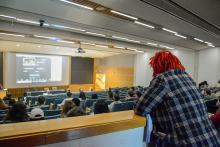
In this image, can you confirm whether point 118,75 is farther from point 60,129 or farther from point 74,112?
point 60,129

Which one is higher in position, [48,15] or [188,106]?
[48,15]

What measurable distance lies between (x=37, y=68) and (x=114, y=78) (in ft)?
22.9

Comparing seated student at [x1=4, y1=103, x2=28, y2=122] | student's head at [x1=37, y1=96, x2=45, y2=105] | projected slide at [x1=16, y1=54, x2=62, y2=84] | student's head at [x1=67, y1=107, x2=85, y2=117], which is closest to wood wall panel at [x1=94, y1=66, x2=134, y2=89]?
projected slide at [x1=16, y1=54, x2=62, y2=84]

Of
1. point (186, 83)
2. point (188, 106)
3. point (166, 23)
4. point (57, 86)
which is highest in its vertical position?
point (166, 23)

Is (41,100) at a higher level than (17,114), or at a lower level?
lower

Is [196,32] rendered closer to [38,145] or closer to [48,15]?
[48,15]

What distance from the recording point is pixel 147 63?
679 inches

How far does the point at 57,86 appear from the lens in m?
19.0

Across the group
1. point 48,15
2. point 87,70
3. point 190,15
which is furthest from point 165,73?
point 87,70

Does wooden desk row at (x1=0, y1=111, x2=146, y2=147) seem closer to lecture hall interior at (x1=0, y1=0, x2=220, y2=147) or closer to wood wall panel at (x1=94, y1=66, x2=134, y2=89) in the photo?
lecture hall interior at (x1=0, y1=0, x2=220, y2=147)

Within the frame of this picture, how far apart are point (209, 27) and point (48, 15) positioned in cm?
592

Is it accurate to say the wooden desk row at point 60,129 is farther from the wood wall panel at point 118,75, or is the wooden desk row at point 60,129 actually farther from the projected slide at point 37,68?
the wood wall panel at point 118,75

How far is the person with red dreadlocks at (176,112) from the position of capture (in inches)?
55.9

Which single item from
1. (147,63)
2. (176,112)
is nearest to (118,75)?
(147,63)
